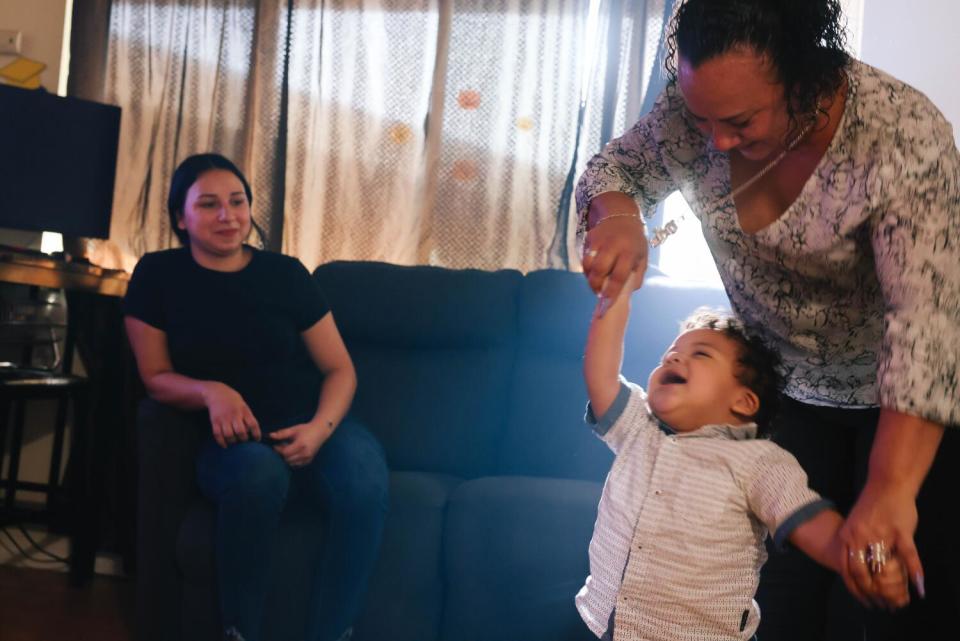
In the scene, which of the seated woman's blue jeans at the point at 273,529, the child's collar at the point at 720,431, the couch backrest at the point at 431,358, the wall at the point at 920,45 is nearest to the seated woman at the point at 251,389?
the seated woman's blue jeans at the point at 273,529

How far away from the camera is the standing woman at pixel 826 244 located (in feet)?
3.53

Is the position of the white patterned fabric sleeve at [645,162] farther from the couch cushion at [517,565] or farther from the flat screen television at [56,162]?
the flat screen television at [56,162]

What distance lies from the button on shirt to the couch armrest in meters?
1.15

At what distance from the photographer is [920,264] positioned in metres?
1.10

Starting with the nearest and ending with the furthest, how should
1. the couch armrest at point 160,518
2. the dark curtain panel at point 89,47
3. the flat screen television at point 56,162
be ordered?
the couch armrest at point 160,518 → the flat screen television at point 56,162 → the dark curtain panel at point 89,47

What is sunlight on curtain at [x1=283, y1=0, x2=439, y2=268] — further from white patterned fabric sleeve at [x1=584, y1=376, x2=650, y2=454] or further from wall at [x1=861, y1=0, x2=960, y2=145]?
white patterned fabric sleeve at [x1=584, y1=376, x2=650, y2=454]

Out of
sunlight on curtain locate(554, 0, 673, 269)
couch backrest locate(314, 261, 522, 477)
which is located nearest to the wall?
sunlight on curtain locate(554, 0, 673, 269)

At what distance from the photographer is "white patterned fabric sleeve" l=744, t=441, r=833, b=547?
1.29m

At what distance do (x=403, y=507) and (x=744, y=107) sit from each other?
1399mm

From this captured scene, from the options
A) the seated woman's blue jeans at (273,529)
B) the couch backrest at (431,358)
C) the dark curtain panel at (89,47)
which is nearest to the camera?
the seated woman's blue jeans at (273,529)

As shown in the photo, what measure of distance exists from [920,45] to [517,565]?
1880 mm

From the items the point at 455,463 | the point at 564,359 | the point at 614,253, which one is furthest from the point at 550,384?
the point at 614,253

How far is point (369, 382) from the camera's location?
2850 mm

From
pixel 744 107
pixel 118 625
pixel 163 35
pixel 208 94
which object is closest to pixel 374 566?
pixel 118 625
